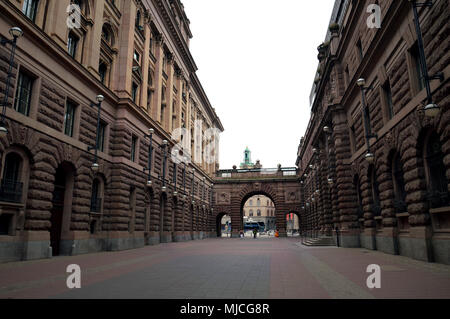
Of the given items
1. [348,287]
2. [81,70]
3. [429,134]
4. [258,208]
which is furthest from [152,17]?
[258,208]

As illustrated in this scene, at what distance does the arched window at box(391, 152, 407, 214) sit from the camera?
1553cm

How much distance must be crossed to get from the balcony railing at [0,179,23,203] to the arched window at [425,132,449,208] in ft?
56.0

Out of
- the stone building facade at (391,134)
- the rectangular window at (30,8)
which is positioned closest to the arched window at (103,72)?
the rectangular window at (30,8)

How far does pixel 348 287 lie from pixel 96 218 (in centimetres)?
1691

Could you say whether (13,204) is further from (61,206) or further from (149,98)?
(149,98)

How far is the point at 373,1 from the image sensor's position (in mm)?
18109

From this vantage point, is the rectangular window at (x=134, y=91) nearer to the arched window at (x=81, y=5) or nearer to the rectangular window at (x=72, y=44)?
the rectangular window at (x=72, y=44)

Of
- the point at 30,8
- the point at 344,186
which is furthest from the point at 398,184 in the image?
the point at 30,8

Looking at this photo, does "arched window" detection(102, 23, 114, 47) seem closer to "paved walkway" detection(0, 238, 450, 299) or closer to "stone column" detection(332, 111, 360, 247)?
"paved walkway" detection(0, 238, 450, 299)

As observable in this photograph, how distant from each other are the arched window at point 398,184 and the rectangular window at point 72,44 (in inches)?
757

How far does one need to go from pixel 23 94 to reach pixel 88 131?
16.9 feet

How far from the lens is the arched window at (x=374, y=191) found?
1941cm

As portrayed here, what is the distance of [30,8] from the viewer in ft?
51.8

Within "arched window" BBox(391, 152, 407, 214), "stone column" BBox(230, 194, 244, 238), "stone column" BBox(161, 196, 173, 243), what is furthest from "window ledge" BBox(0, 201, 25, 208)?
"stone column" BBox(230, 194, 244, 238)
